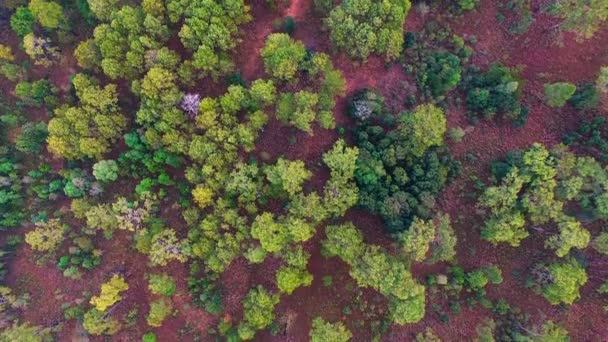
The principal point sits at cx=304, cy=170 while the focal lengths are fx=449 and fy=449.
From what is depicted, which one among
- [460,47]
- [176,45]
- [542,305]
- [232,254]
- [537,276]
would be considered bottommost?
[542,305]

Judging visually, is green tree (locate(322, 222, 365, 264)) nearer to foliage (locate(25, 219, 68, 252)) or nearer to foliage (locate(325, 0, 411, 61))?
foliage (locate(325, 0, 411, 61))

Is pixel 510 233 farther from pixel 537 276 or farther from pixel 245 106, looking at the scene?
pixel 245 106

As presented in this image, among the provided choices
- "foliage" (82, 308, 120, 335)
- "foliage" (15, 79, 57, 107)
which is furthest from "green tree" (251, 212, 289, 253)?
"foliage" (15, 79, 57, 107)

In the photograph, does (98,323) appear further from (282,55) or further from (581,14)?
(581,14)

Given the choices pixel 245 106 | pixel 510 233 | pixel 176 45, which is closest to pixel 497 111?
pixel 510 233

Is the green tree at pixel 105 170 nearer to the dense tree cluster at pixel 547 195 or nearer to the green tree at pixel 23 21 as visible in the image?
the green tree at pixel 23 21

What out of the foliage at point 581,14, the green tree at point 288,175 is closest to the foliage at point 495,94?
the foliage at point 581,14

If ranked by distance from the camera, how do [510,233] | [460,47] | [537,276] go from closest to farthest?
[510,233] → [537,276] → [460,47]
